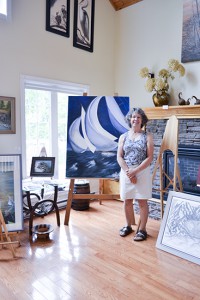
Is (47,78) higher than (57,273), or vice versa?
(47,78)

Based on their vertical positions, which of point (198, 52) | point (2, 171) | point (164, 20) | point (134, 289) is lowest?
point (134, 289)

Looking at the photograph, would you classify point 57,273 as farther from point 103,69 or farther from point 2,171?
point 103,69

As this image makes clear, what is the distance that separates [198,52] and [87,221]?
275 cm

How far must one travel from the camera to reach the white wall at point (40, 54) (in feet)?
10.5

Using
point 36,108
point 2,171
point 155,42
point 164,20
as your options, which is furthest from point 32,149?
point 164,20

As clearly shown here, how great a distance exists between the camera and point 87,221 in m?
3.45

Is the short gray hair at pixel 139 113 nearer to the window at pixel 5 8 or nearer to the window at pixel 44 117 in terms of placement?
the window at pixel 44 117

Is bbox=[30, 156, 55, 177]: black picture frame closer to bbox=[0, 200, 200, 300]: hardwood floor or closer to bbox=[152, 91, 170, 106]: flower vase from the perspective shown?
bbox=[0, 200, 200, 300]: hardwood floor

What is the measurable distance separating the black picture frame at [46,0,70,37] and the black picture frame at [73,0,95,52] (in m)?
0.15

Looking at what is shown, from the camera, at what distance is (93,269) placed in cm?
228

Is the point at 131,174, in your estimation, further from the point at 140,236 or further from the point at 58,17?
the point at 58,17

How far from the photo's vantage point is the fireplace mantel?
3223 millimetres

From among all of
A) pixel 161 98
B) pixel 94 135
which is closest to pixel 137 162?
pixel 94 135

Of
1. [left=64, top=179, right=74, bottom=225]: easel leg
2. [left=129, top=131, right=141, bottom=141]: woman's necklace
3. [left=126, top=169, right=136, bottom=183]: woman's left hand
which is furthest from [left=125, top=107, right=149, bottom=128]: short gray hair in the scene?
[left=64, top=179, right=74, bottom=225]: easel leg
